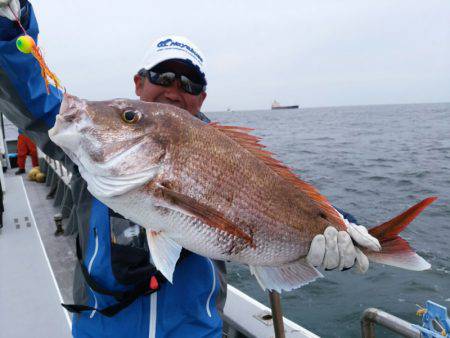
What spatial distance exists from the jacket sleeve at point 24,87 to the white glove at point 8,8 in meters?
0.03

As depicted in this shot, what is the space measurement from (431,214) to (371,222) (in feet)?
6.11

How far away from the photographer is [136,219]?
1.75 meters

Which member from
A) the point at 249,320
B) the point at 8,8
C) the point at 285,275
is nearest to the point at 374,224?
the point at 249,320

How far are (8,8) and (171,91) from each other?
3.45ft

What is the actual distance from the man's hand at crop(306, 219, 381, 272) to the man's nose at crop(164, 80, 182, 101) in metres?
1.37

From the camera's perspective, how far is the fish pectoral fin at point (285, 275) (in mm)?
2072

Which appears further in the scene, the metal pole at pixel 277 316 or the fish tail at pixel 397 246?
the metal pole at pixel 277 316

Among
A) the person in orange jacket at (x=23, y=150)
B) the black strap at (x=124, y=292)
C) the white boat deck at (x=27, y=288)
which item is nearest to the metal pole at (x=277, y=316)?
the black strap at (x=124, y=292)

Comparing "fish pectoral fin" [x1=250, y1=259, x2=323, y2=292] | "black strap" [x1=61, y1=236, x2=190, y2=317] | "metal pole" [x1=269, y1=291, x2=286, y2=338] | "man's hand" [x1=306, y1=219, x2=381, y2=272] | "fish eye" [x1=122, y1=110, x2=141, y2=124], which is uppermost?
"fish eye" [x1=122, y1=110, x2=141, y2=124]

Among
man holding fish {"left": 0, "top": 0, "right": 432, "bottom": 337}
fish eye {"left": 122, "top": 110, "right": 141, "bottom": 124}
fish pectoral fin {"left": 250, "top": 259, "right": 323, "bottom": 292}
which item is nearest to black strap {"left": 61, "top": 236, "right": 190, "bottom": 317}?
man holding fish {"left": 0, "top": 0, "right": 432, "bottom": 337}

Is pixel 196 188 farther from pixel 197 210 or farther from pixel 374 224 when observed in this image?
pixel 374 224

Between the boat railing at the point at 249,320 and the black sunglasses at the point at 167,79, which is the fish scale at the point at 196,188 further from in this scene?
the boat railing at the point at 249,320

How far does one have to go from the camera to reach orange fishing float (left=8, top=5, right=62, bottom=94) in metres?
1.85

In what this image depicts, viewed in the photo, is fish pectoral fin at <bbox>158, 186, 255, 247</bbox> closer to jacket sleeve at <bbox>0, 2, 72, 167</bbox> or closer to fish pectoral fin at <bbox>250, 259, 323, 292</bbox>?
fish pectoral fin at <bbox>250, 259, 323, 292</bbox>
